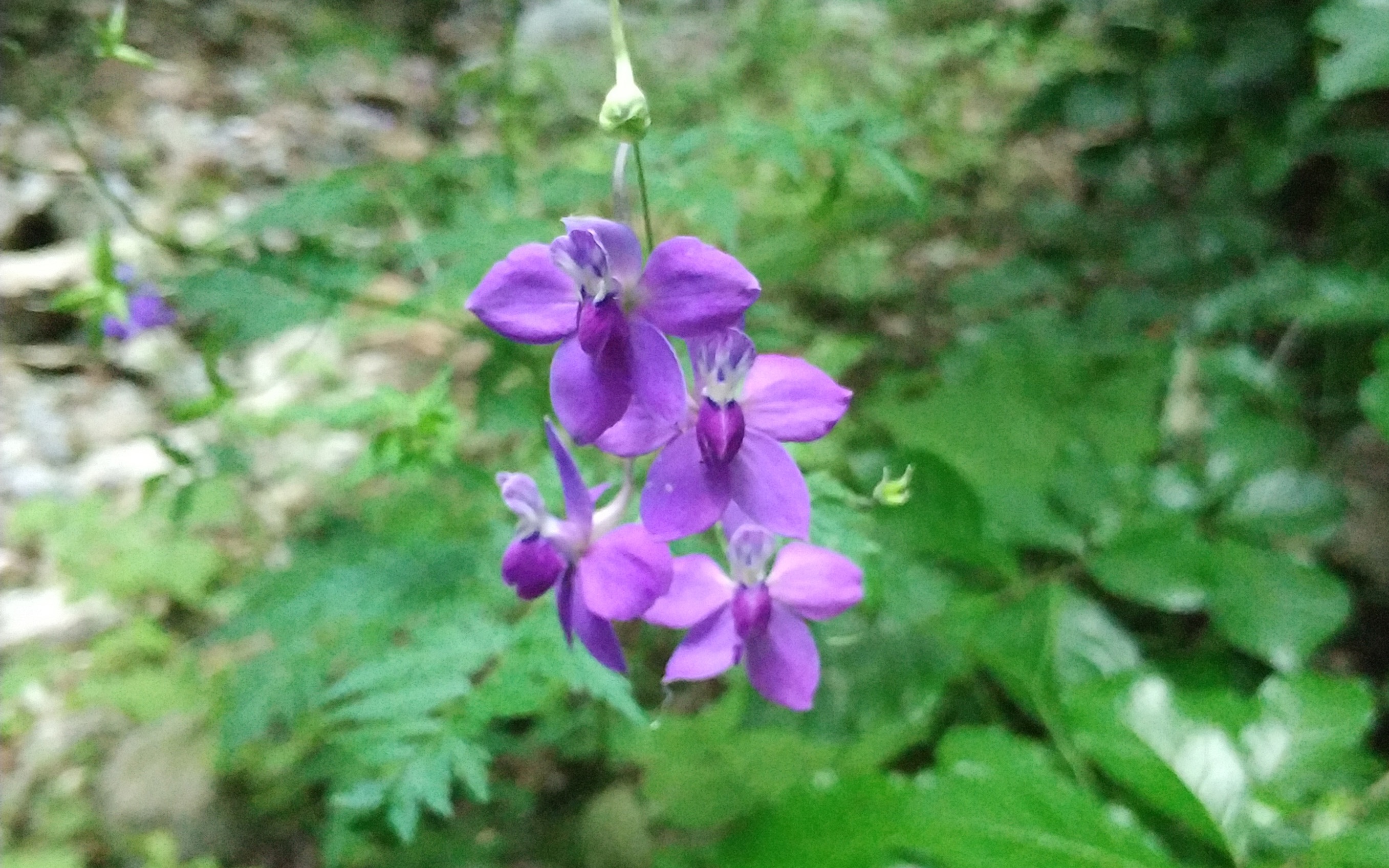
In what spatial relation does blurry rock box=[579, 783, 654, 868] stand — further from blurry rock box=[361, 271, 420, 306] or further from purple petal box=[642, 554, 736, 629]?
blurry rock box=[361, 271, 420, 306]

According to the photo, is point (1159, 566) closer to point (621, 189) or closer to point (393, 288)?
point (621, 189)

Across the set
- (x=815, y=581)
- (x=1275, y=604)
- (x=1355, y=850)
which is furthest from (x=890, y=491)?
(x=1275, y=604)

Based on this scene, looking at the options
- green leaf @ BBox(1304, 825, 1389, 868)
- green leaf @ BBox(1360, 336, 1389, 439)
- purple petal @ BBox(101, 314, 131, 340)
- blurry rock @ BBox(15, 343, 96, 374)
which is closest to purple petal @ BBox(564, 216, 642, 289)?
green leaf @ BBox(1304, 825, 1389, 868)

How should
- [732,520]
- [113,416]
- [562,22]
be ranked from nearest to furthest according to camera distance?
[732,520]
[113,416]
[562,22]

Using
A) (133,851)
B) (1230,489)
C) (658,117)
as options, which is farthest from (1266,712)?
(658,117)

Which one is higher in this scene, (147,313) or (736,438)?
(736,438)
